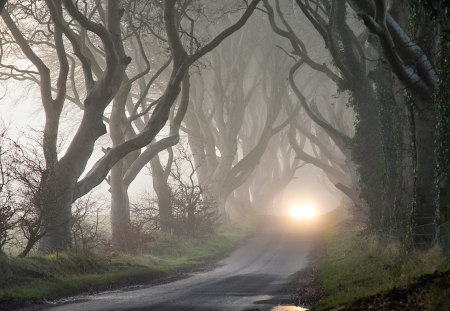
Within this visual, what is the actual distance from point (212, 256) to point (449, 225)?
47.7ft

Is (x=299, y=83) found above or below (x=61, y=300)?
above

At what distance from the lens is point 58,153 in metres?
19.2

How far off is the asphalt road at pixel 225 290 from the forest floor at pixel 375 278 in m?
0.80

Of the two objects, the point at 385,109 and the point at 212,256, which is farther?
the point at 212,256

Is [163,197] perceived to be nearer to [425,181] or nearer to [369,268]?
[369,268]

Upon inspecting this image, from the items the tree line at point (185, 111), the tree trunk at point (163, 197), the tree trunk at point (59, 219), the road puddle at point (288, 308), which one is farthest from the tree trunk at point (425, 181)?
the tree trunk at point (163, 197)

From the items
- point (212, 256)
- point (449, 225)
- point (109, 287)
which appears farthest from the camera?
point (212, 256)

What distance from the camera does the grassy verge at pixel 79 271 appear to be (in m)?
13.7

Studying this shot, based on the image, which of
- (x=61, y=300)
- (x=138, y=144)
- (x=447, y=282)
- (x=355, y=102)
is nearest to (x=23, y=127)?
(x=138, y=144)

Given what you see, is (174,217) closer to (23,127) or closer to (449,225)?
(23,127)

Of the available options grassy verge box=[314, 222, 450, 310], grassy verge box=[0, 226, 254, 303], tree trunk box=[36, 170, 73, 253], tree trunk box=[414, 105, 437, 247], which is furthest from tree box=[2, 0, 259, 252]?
tree trunk box=[414, 105, 437, 247]

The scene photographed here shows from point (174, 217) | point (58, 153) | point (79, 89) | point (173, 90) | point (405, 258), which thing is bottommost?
point (405, 258)

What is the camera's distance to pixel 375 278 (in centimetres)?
1320

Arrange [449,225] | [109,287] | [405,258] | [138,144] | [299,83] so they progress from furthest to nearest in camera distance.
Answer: [299,83] → [138,144] → [109,287] → [405,258] → [449,225]
